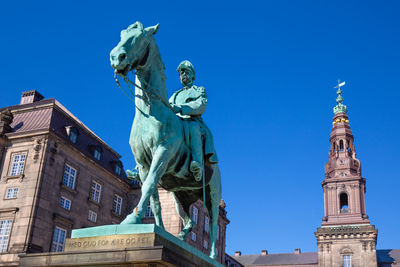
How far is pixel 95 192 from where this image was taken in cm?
4044

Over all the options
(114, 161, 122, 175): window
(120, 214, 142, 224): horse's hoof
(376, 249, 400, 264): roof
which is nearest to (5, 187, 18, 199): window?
(114, 161, 122, 175): window

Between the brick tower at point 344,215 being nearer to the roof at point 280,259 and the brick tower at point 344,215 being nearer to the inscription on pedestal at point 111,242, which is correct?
the roof at point 280,259

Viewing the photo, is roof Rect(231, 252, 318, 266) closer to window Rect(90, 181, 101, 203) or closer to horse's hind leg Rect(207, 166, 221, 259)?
window Rect(90, 181, 101, 203)

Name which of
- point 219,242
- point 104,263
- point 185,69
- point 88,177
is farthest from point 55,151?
point 104,263

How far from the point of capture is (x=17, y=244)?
31.8 meters

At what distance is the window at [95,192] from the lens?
39794 millimetres

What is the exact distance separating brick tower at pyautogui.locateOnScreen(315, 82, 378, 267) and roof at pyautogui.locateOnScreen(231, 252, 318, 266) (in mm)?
19561

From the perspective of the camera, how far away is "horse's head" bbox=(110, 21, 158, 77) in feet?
22.0

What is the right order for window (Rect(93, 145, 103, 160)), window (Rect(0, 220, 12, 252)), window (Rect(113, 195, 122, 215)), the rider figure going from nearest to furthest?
the rider figure
window (Rect(0, 220, 12, 252))
window (Rect(93, 145, 103, 160))
window (Rect(113, 195, 122, 215))

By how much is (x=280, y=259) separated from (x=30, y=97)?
241ft

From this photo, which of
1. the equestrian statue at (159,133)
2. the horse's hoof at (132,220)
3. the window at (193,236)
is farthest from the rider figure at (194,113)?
the window at (193,236)

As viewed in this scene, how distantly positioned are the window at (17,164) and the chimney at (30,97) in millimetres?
8307

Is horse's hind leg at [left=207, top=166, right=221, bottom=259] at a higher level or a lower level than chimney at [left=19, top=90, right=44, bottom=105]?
lower

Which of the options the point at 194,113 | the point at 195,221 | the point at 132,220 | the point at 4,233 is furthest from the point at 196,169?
the point at 195,221
